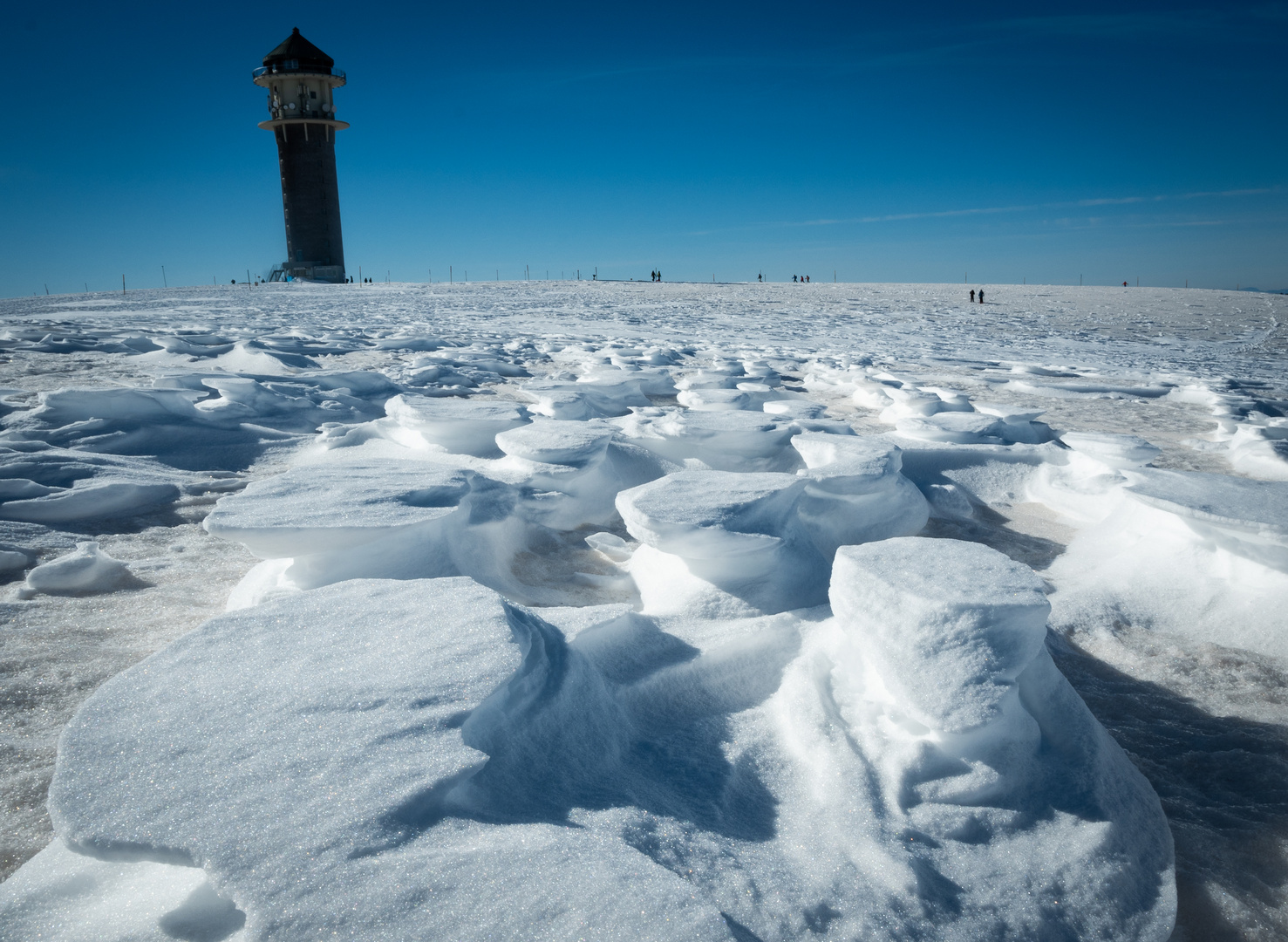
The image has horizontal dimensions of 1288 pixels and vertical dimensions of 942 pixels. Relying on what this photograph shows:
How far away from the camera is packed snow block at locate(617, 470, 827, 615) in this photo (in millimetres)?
1736

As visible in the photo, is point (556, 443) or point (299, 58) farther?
point (299, 58)

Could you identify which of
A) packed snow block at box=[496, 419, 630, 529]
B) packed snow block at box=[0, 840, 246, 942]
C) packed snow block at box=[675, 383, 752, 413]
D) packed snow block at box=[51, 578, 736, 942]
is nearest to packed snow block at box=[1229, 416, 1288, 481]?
packed snow block at box=[675, 383, 752, 413]

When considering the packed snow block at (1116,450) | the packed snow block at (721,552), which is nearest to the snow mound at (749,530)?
the packed snow block at (721,552)

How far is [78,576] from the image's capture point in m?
1.66

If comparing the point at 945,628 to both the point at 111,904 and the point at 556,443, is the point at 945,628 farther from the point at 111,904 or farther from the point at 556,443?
the point at 556,443

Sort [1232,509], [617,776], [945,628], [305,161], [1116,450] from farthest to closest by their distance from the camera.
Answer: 1. [305,161]
2. [1116,450]
3. [1232,509]
4. [945,628]
5. [617,776]

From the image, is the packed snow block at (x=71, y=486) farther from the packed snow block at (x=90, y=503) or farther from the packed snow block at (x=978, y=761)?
the packed snow block at (x=978, y=761)

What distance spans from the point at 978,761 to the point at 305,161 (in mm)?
27019

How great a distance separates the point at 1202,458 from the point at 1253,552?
1.84 m

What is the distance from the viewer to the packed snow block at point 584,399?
140 inches

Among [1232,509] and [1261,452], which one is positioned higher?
[1232,509]

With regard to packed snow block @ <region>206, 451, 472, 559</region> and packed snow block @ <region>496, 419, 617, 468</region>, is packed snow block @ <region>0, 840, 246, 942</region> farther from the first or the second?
packed snow block @ <region>496, 419, 617, 468</region>

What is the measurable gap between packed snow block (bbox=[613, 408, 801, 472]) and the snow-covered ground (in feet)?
0.05

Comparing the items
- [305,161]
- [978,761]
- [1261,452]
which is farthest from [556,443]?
[305,161]
